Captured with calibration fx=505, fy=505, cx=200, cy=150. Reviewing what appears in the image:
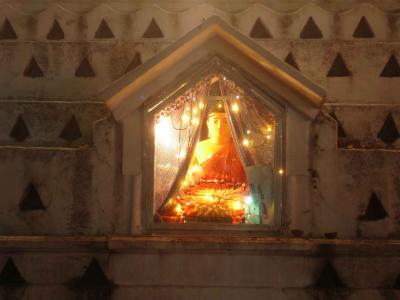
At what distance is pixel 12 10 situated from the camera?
10.3 meters

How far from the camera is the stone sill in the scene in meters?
7.25

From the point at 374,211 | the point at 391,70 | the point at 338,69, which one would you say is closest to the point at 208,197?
the point at 374,211

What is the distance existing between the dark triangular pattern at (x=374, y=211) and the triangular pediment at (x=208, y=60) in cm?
158

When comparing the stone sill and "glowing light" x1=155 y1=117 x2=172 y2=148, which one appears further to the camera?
"glowing light" x1=155 y1=117 x2=172 y2=148

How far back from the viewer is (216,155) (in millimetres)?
8617

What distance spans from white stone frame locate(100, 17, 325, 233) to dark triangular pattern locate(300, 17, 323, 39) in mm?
2714

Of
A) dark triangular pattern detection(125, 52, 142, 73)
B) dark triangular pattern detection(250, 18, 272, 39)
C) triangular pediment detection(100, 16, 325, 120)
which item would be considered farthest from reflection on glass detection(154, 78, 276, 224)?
dark triangular pattern detection(250, 18, 272, 39)

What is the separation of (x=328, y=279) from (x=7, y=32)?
7.71m

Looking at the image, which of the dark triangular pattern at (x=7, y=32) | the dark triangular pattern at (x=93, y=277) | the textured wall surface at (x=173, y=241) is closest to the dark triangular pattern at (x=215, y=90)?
the textured wall surface at (x=173, y=241)

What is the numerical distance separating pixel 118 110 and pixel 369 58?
197 inches

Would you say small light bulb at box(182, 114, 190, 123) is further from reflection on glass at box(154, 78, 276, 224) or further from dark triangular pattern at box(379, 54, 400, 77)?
dark triangular pattern at box(379, 54, 400, 77)

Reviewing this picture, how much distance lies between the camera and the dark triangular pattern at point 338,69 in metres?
9.64

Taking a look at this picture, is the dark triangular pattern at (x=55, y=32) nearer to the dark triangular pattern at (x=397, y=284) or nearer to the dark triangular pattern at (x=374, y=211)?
the dark triangular pattern at (x=374, y=211)

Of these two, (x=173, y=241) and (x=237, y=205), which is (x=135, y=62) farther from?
(x=173, y=241)
